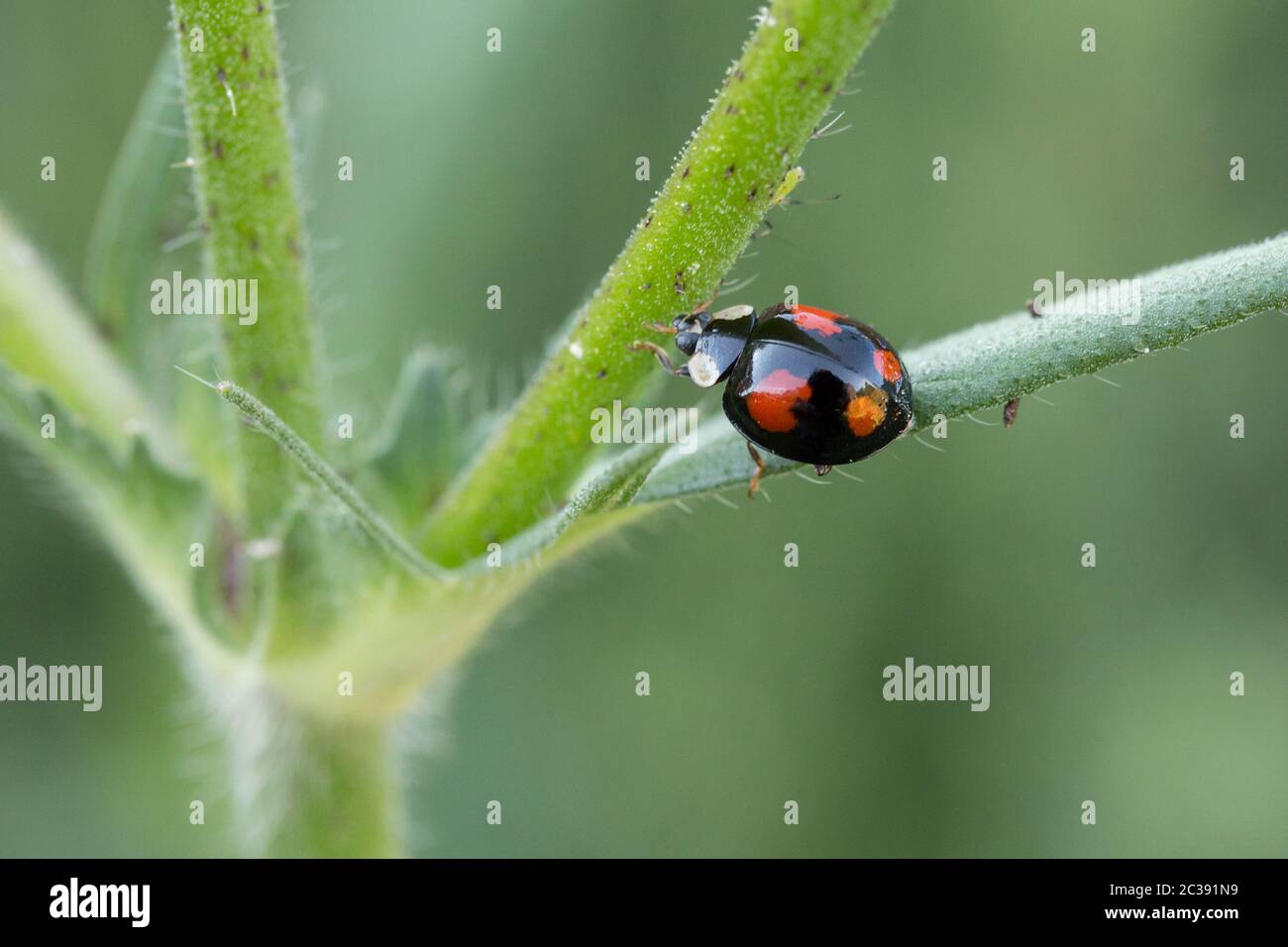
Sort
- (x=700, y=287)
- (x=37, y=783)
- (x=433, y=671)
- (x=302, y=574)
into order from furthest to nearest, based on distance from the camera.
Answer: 1. (x=37, y=783)
2. (x=433, y=671)
3. (x=302, y=574)
4. (x=700, y=287)

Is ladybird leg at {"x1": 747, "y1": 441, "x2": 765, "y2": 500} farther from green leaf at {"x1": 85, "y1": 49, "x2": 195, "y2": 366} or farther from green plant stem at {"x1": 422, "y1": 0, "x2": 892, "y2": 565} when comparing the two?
green leaf at {"x1": 85, "y1": 49, "x2": 195, "y2": 366}

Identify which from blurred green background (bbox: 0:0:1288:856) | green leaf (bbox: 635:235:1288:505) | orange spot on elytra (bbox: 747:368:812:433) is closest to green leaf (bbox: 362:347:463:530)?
orange spot on elytra (bbox: 747:368:812:433)

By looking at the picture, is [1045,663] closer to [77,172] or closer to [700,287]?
[700,287]

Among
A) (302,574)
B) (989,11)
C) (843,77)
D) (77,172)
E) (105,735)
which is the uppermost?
(989,11)

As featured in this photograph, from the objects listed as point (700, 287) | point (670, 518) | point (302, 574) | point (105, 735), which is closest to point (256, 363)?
point (302, 574)

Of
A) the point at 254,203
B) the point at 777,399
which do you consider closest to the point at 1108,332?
the point at 777,399

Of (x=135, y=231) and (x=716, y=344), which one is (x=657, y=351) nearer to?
(x=716, y=344)

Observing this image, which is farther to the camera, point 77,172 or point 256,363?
point 77,172
